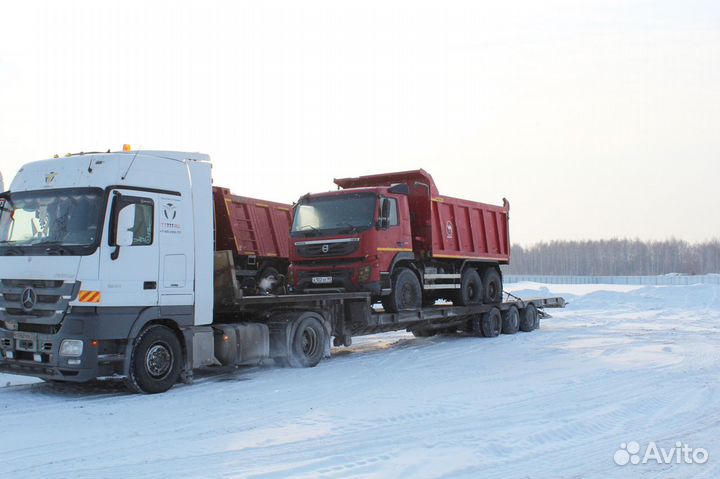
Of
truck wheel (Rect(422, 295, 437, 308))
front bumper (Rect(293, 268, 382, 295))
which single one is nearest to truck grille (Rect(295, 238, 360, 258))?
front bumper (Rect(293, 268, 382, 295))

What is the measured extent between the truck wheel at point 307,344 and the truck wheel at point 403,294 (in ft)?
6.82

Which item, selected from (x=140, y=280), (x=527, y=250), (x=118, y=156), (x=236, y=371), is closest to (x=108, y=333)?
(x=140, y=280)

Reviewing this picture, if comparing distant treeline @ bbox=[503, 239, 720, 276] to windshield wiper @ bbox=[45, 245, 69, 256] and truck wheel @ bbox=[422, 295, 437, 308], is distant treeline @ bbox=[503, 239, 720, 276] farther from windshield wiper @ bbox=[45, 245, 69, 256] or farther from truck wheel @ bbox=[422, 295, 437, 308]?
windshield wiper @ bbox=[45, 245, 69, 256]

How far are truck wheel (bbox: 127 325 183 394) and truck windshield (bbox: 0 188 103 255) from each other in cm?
158

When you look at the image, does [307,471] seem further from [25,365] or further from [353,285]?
[353,285]

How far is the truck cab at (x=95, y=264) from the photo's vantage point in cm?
948

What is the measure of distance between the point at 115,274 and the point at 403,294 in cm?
699

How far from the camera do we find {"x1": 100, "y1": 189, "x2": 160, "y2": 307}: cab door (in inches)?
379

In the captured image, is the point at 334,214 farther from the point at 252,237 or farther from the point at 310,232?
the point at 252,237

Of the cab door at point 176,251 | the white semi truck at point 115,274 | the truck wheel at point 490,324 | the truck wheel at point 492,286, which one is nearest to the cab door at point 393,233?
the white semi truck at point 115,274

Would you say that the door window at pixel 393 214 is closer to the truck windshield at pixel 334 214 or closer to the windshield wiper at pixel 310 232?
the truck windshield at pixel 334 214

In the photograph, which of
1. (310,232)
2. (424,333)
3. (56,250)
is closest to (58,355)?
(56,250)

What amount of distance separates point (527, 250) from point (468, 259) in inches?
4868

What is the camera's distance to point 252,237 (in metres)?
17.7
